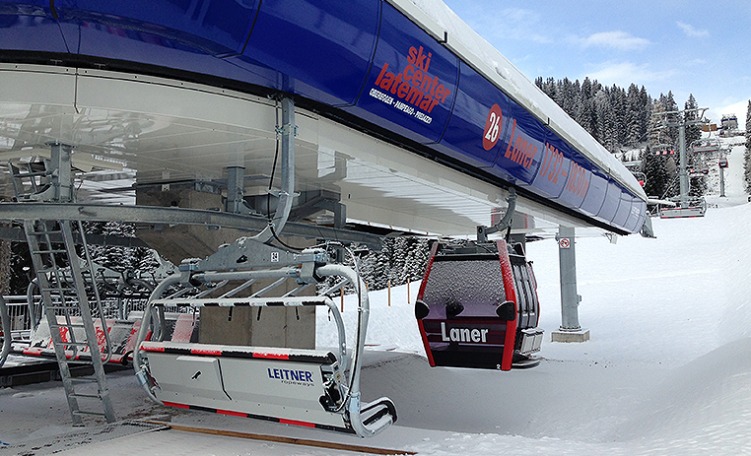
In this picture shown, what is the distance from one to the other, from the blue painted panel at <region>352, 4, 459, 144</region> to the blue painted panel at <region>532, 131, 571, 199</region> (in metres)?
3.49

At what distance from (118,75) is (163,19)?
837 millimetres

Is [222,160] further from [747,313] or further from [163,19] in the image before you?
[747,313]

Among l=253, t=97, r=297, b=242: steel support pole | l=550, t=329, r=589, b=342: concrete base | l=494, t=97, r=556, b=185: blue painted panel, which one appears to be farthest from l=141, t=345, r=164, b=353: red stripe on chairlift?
l=550, t=329, r=589, b=342: concrete base

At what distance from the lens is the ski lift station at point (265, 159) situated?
4297mm

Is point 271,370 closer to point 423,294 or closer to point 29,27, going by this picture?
point 29,27

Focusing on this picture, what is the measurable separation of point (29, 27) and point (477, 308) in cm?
551

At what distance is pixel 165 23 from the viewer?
3953mm

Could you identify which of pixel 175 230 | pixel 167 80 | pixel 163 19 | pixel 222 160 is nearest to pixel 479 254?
pixel 222 160

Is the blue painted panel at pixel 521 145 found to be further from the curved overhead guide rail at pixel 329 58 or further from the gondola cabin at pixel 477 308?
the gondola cabin at pixel 477 308

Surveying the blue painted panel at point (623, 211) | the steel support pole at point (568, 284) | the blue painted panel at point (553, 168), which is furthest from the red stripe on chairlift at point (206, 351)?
the steel support pole at point (568, 284)

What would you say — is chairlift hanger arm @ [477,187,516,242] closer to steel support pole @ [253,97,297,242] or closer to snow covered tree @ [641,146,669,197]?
steel support pole @ [253,97,297,242]

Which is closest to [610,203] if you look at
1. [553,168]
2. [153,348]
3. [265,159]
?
[553,168]

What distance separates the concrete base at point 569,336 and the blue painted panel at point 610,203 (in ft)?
14.6

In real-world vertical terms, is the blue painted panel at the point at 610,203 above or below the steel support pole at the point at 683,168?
below
